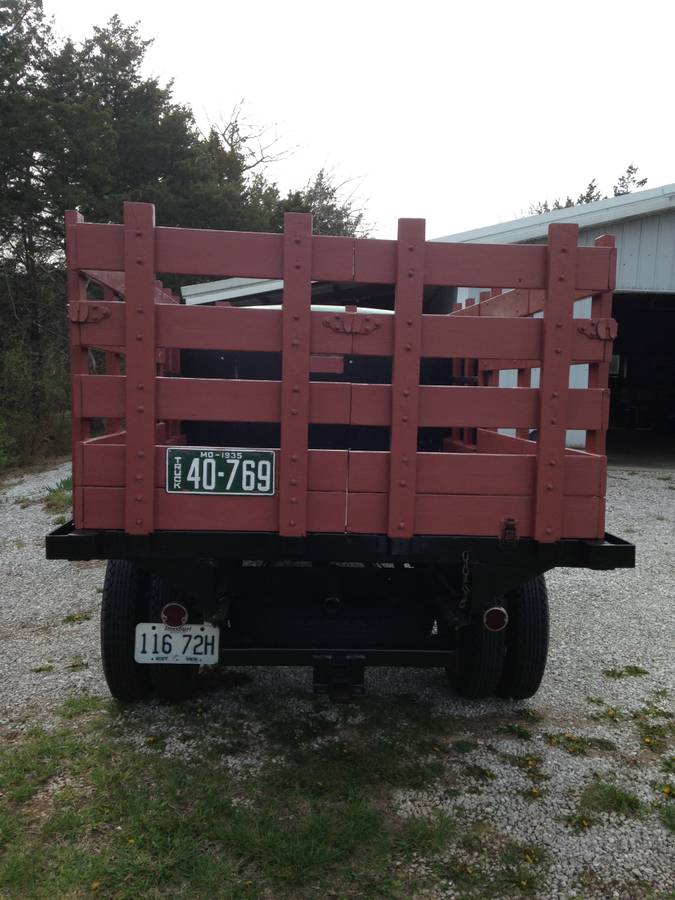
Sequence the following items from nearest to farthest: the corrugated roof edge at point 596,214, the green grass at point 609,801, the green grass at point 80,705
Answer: the green grass at point 609,801
the green grass at point 80,705
the corrugated roof edge at point 596,214

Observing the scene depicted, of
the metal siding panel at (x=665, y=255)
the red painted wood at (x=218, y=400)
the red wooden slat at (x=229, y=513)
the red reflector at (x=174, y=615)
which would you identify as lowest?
the red reflector at (x=174, y=615)

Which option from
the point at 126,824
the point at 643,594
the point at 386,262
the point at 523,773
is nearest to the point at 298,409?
the point at 386,262

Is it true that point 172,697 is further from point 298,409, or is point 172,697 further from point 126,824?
point 298,409

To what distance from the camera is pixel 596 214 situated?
10422mm

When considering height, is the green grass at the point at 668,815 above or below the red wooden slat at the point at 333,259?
below

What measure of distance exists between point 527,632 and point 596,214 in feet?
30.0

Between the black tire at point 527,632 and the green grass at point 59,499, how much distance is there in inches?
260

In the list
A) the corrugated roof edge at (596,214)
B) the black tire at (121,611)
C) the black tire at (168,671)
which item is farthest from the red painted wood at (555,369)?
A: the corrugated roof edge at (596,214)

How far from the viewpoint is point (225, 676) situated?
3.79 m

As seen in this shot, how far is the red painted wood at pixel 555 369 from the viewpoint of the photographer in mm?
2475

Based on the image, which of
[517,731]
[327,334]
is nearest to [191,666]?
[517,731]

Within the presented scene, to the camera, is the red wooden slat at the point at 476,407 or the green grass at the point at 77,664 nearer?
the red wooden slat at the point at 476,407

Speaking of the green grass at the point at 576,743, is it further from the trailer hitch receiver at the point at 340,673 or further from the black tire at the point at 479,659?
the trailer hitch receiver at the point at 340,673

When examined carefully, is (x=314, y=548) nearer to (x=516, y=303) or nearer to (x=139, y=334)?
(x=139, y=334)
